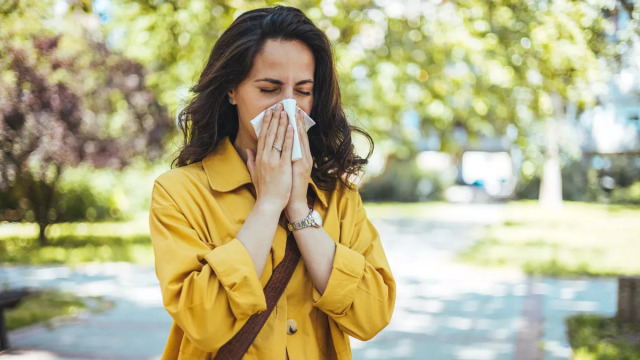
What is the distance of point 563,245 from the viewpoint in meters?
13.4

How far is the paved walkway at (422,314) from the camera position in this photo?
5777 millimetres

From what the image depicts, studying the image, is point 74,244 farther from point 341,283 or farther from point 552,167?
point 552,167

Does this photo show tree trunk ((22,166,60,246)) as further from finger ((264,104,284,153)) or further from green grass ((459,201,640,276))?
finger ((264,104,284,153))

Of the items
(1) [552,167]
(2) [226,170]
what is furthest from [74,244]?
(1) [552,167]

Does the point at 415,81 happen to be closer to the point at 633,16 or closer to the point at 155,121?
the point at 633,16

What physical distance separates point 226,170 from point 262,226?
0.26 m

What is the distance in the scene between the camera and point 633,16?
5359 mm

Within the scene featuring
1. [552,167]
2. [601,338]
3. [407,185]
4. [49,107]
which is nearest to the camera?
[601,338]

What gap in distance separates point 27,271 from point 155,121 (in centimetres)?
858

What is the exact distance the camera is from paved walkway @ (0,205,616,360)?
5777 millimetres

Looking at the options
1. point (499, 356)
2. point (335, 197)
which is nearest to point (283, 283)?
point (335, 197)

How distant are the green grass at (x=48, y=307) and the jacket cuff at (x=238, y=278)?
18.8ft

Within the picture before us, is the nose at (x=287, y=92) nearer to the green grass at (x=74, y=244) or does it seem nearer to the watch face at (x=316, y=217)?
the watch face at (x=316, y=217)

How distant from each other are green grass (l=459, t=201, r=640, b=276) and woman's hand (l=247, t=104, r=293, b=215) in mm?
8942
